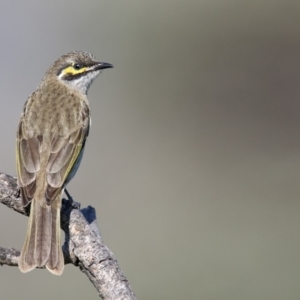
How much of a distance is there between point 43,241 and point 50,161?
0.96m

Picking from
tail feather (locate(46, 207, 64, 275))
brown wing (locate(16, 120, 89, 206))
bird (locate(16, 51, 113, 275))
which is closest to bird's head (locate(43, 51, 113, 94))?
bird (locate(16, 51, 113, 275))

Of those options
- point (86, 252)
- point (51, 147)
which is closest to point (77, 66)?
point (51, 147)

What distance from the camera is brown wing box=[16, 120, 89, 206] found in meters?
7.93

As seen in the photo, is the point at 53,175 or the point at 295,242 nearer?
the point at 53,175

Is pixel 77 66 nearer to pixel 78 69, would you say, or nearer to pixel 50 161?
pixel 78 69

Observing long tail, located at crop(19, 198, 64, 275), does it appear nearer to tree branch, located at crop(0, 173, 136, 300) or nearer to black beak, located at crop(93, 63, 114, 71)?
tree branch, located at crop(0, 173, 136, 300)

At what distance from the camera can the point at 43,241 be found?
7.55m

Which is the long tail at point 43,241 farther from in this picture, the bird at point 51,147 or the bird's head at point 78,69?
the bird's head at point 78,69

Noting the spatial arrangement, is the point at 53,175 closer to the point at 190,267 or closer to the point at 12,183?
the point at 12,183

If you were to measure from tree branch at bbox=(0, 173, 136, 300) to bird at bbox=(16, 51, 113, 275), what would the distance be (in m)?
0.10

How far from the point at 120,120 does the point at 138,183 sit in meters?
3.65

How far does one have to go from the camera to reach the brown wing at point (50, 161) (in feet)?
26.0

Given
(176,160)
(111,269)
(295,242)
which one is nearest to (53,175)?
(111,269)

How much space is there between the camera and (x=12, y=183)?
317 inches
